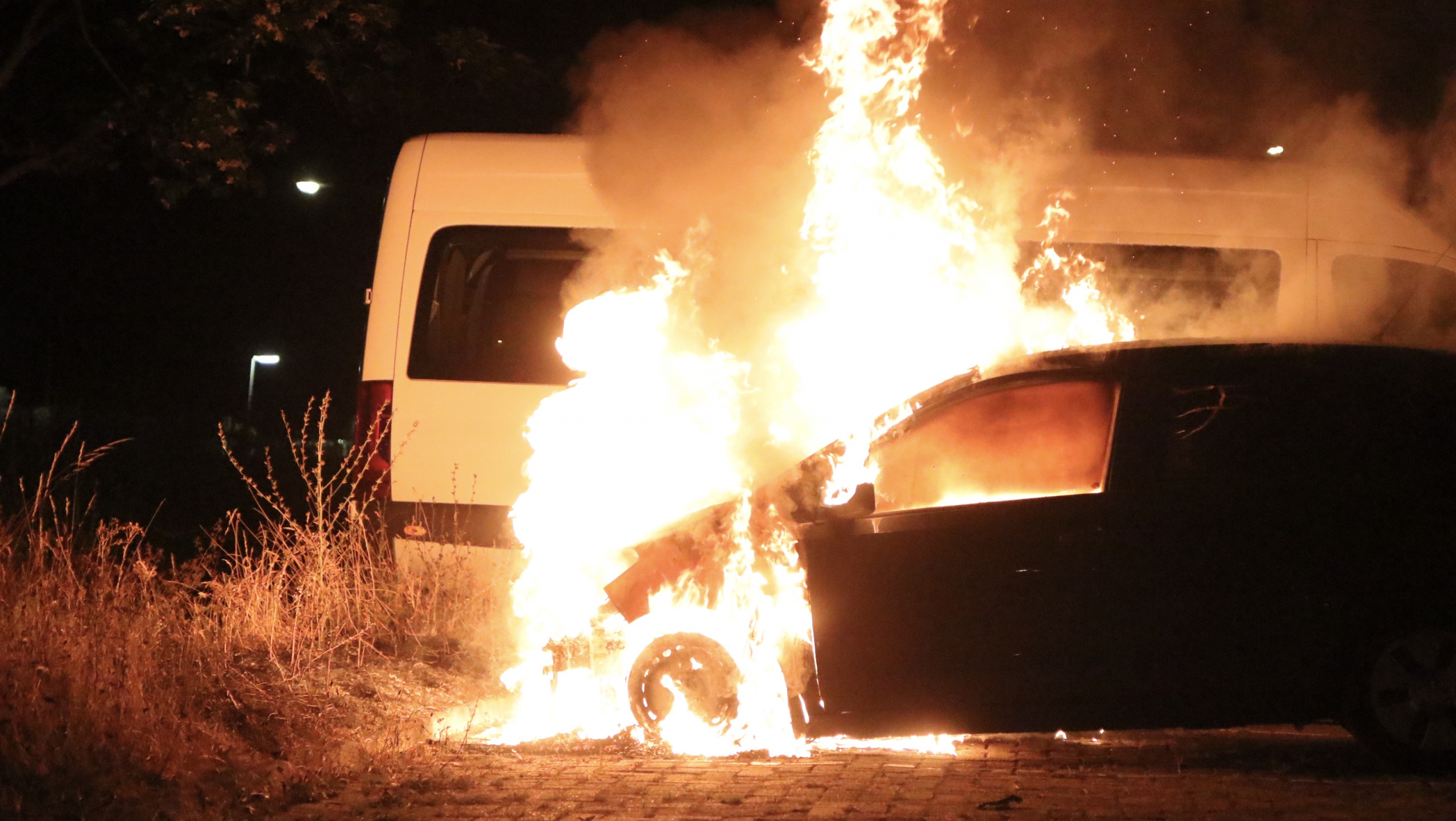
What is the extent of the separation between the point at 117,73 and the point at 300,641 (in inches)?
435

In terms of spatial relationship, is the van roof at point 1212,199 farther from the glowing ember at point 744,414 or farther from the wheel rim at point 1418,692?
the wheel rim at point 1418,692

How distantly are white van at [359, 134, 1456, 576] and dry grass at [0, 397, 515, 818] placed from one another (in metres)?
0.57

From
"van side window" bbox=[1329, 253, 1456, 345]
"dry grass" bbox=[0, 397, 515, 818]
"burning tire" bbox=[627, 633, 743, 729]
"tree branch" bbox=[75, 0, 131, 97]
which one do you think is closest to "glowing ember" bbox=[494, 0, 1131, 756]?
"burning tire" bbox=[627, 633, 743, 729]

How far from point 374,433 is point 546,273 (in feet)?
5.26

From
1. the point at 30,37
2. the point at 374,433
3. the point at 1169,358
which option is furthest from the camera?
the point at 30,37

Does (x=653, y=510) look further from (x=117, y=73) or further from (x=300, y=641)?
(x=117, y=73)

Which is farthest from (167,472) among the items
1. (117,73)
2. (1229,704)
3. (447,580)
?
(1229,704)

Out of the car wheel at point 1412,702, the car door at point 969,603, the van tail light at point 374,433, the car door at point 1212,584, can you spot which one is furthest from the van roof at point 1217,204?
the car wheel at point 1412,702

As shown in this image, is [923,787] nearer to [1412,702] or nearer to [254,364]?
[1412,702]

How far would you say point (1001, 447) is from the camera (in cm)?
641

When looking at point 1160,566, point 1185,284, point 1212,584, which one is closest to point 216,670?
point 1160,566

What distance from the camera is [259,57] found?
1564 cm

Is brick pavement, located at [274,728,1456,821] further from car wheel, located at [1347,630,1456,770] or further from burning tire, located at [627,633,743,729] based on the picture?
burning tire, located at [627,633,743,729]

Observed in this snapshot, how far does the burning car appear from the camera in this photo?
239 inches
